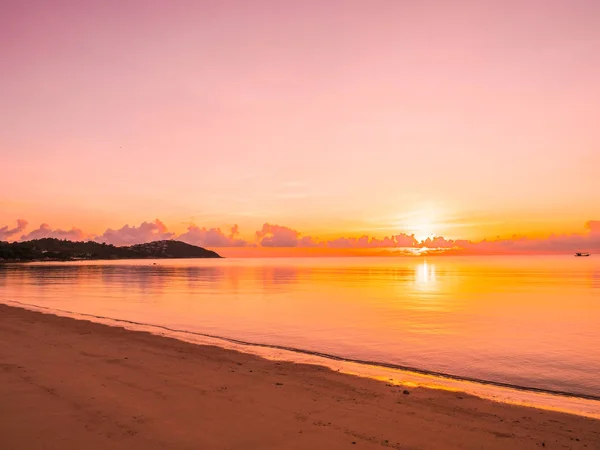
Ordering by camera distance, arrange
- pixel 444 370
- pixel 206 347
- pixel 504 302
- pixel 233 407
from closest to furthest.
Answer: pixel 233 407 → pixel 444 370 → pixel 206 347 → pixel 504 302

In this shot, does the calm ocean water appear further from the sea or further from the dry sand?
the dry sand

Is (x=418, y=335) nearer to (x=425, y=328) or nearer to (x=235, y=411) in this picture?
(x=425, y=328)

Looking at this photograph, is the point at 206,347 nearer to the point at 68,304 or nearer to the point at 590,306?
the point at 68,304

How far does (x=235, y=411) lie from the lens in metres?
9.77

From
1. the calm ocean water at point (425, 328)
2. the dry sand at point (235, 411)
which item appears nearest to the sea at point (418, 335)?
the calm ocean water at point (425, 328)

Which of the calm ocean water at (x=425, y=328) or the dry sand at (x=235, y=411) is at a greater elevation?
the dry sand at (x=235, y=411)

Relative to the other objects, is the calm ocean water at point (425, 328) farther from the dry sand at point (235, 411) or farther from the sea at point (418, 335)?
the dry sand at point (235, 411)

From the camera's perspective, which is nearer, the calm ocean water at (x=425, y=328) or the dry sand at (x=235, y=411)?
the dry sand at (x=235, y=411)

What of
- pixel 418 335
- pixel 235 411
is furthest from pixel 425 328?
pixel 235 411

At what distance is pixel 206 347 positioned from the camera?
19.0 m

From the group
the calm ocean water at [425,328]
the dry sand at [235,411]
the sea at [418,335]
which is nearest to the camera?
the dry sand at [235,411]

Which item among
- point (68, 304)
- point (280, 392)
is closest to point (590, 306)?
point (280, 392)

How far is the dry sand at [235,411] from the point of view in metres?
8.16

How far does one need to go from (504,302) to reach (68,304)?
47.0m
